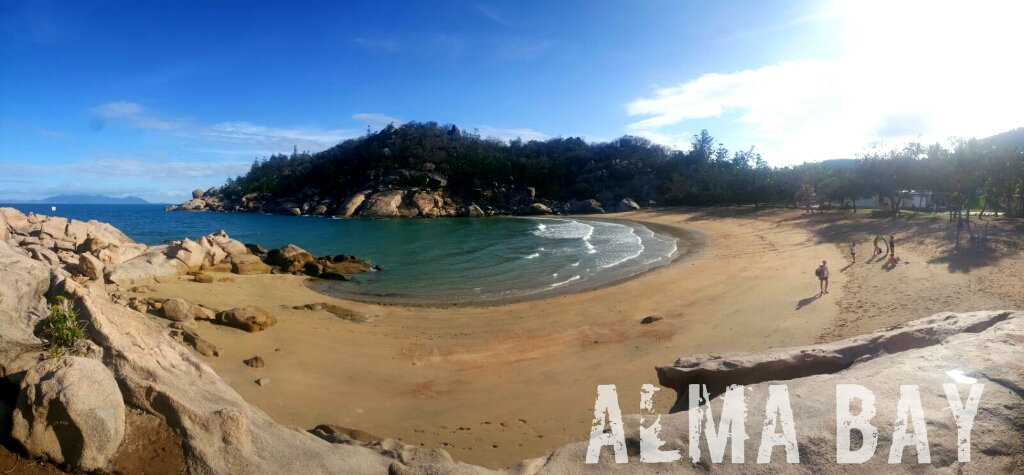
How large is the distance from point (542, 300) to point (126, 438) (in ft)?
52.5

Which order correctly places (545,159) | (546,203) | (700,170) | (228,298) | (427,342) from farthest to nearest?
(545,159) < (546,203) < (700,170) < (228,298) < (427,342)

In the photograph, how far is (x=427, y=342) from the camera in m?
13.4

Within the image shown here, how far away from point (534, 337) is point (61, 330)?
10.5 m

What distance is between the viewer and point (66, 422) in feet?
12.5

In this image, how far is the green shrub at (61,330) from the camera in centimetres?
456

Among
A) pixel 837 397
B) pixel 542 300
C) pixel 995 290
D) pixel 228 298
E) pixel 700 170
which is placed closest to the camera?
pixel 837 397

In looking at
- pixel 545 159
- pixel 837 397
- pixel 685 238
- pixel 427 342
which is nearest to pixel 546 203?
pixel 545 159

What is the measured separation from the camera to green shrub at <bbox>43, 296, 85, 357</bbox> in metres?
4.56

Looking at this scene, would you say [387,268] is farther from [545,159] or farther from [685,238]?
[545,159]

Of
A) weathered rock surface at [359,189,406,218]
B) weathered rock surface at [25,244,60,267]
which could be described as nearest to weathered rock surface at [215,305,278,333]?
weathered rock surface at [25,244,60,267]

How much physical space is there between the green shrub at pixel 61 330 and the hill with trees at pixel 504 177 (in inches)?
2242

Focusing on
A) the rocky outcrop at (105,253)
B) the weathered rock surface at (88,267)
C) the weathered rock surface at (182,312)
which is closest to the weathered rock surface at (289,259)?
the rocky outcrop at (105,253)

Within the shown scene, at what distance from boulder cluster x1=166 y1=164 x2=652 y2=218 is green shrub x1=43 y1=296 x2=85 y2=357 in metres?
84.6

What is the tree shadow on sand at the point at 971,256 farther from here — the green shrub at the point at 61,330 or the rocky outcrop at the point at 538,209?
the rocky outcrop at the point at 538,209
